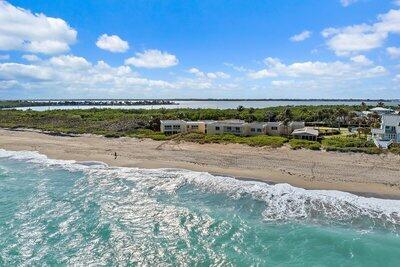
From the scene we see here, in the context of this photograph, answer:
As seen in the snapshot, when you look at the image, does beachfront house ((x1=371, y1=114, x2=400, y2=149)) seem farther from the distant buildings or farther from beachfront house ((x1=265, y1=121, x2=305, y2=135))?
the distant buildings

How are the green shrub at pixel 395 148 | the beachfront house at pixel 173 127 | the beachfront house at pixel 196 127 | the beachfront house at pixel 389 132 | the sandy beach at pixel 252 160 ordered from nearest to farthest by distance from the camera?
the sandy beach at pixel 252 160, the green shrub at pixel 395 148, the beachfront house at pixel 389 132, the beachfront house at pixel 196 127, the beachfront house at pixel 173 127

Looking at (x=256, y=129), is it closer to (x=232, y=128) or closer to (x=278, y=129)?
(x=278, y=129)

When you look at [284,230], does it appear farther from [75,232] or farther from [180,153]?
[180,153]

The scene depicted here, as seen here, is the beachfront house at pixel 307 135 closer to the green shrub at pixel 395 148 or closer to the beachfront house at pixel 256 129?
the beachfront house at pixel 256 129

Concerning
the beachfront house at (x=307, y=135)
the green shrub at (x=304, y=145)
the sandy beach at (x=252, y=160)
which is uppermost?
the beachfront house at (x=307, y=135)

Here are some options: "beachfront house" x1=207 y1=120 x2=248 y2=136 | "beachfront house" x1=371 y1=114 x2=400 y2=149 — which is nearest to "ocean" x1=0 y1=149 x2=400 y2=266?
"beachfront house" x1=371 y1=114 x2=400 y2=149

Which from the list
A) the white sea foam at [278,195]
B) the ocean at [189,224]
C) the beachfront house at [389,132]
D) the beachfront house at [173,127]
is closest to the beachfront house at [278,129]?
the beachfront house at [389,132]

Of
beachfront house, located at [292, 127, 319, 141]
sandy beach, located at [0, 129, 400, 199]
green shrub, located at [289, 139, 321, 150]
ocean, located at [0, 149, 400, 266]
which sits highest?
beachfront house, located at [292, 127, 319, 141]
